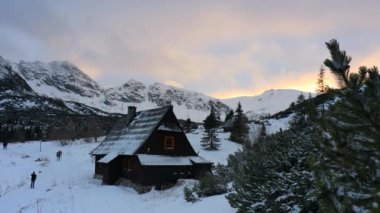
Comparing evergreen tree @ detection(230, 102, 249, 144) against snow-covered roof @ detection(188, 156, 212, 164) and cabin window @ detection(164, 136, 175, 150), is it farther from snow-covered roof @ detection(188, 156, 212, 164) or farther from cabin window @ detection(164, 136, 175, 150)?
cabin window @ detection(164, 136, 175, 150)

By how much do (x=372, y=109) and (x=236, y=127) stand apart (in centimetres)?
6725

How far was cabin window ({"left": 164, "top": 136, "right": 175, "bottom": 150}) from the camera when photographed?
1426 inches

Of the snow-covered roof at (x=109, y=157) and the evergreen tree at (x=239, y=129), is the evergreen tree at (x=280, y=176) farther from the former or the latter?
the evergreen tree at (x=239, y=129)

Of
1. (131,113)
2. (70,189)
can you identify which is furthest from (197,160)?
(70,189)

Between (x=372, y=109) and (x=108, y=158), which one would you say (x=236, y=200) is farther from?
(x=108, y=158)

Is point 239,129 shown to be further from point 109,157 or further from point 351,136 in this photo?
point 351,136

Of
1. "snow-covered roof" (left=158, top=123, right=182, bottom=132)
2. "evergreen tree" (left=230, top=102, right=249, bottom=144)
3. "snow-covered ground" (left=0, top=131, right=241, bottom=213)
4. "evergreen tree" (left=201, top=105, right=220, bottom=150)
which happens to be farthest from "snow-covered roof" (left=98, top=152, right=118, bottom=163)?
"evergreen tree" (left=230, top=102, right=249, bottom=144)

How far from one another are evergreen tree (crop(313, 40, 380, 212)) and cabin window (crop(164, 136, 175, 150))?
3069cm

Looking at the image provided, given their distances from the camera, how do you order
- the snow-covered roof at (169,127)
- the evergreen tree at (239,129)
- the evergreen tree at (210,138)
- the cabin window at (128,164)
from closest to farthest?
the cabin window at (128,164) → the snow-covered roof at (169,127) → the evergreen tree at (210,138) → the evergreen tree at (239,129)

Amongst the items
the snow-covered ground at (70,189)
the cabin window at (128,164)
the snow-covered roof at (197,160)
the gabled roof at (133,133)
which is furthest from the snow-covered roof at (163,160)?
the snow-covered ground at (70,189)

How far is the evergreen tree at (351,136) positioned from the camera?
4.82m

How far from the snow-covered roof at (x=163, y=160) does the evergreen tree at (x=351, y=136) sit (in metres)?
27.2

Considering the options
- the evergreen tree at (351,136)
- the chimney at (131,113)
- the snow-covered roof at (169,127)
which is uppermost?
the chimney at (131,113)

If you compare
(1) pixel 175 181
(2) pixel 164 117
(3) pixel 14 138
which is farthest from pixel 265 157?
(3) pixel 14 138
